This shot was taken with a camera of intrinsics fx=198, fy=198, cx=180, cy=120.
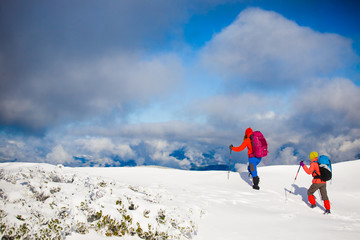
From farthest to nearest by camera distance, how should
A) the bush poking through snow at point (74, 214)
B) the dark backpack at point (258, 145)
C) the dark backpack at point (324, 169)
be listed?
1. the dark backpack at point (258, 145)
2. the dark backpack at point (324, 169)
3. the bush poking through snow at point (74, 214)

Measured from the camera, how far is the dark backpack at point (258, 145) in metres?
11.1

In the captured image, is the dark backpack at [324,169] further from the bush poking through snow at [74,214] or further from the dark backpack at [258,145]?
the bush poking through snow at [74,214]

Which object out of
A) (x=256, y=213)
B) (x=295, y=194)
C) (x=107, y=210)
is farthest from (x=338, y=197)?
(x=107, y=210)

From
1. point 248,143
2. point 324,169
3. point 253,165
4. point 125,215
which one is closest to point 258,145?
point 248,143

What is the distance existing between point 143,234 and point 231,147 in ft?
30.7

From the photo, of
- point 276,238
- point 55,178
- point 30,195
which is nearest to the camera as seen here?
point 276,238

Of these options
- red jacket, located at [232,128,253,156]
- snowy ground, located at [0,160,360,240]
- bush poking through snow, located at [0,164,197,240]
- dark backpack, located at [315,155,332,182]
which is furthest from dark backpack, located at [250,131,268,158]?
bush poking through snow, located at [0,164,197,240]

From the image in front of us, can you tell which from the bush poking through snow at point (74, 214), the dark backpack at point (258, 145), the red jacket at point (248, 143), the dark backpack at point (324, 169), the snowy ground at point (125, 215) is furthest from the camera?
the red jacket at point (248, 143)

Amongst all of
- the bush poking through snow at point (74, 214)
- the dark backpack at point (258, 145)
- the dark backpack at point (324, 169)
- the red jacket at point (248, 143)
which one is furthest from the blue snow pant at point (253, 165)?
the bush poking through snow at point (74, 214)

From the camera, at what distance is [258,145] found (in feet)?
36.4

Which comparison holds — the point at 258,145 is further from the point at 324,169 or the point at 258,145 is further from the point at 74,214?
the point at 74,214

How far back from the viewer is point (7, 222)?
3496mm

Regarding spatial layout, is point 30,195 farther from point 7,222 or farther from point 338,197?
point 338,197

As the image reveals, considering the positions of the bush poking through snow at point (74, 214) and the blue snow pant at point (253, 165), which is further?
the blue snow pant at point (253, 165)
